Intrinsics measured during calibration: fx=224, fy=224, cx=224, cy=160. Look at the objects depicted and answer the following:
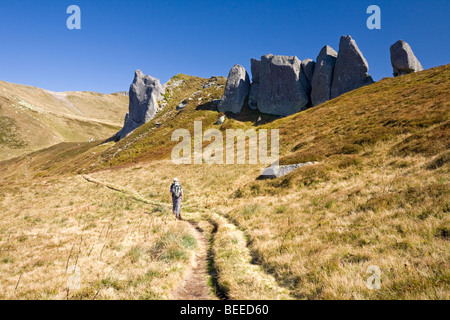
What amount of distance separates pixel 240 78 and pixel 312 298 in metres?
74.5

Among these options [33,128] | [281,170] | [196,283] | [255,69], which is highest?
[255,69]

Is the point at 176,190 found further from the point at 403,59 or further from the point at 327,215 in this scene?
the point at 403,59

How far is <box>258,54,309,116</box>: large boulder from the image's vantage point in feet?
209

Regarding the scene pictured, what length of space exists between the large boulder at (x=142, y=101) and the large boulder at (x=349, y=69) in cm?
6422

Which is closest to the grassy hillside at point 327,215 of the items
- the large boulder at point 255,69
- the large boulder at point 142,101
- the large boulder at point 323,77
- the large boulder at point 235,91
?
the large boulder at point 323,77

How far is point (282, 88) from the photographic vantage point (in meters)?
65.4

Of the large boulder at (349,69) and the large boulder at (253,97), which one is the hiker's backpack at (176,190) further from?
the large boulder at (253,97)

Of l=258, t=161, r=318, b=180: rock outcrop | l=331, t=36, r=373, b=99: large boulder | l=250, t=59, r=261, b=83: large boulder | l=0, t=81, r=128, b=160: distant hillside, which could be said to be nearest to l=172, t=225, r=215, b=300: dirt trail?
l=258, t=161, r=318, b=180: rock outcrop

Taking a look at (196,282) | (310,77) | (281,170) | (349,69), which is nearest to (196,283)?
(196,282)

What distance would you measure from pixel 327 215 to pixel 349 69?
59.6m

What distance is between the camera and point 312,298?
5367 millimetres

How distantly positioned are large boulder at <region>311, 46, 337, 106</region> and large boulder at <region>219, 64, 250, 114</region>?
2149 centimetres

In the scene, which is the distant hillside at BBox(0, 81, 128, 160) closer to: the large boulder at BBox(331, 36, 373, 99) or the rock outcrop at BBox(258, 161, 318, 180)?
the rock outcrop at BBox(258, 161, 318, 180)

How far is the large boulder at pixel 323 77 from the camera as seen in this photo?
5981 cm
